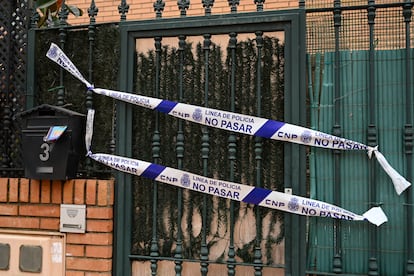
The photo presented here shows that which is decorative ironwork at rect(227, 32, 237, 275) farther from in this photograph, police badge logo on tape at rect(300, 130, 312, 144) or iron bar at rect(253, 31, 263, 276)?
police badge logo on tape at rect(300, 130, 312, 144)

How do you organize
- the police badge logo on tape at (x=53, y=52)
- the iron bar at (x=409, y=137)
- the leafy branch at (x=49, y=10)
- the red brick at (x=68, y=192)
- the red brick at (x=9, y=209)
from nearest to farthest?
the iron bar at (x=409, y=137)
the red brick at (x=68, y=192)
the red brick at (x=9, y=209)
the police badge logo on tape at (x=53, y=52)
the leafy branch at (x=49, y=10)

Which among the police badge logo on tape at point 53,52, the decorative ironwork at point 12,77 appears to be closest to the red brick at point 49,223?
the decorative ironwork at point 12,77

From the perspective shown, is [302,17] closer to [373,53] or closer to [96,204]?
[373,53]

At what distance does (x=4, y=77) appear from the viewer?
11.5ft

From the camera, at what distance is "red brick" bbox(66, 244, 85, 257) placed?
123 inches

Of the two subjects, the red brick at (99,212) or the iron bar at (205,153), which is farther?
the red brick at (99,212)

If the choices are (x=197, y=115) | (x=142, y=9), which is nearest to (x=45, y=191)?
(x=197, y=115)

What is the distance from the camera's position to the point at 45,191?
10.6 feet

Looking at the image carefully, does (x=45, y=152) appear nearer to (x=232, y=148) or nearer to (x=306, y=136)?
(x=232, y=148)

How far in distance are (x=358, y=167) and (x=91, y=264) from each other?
1829 millimetres

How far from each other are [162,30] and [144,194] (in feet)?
3.67

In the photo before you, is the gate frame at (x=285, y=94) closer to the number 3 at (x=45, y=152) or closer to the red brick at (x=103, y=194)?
the red brick at (x=103, y=194)

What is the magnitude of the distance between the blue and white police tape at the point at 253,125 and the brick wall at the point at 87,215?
0.61m

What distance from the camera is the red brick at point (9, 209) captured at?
3277mm
